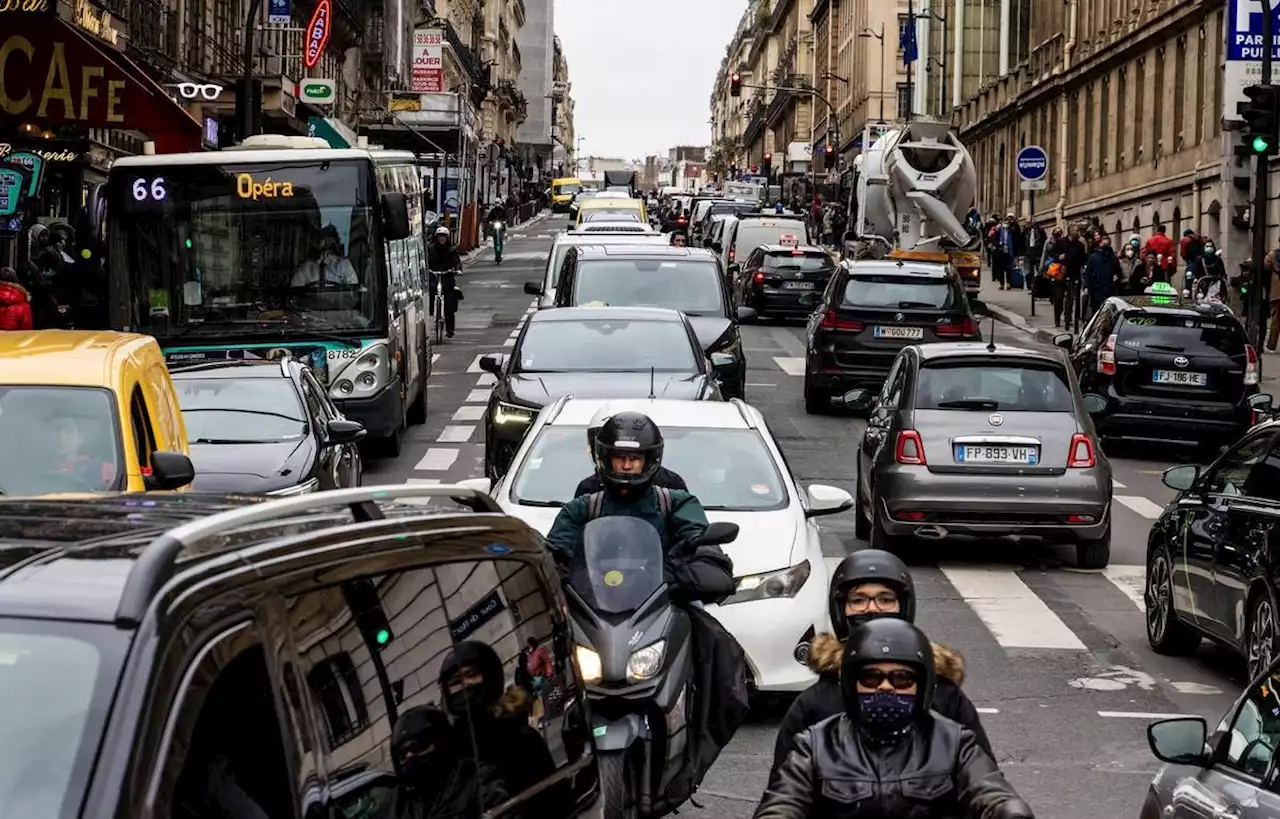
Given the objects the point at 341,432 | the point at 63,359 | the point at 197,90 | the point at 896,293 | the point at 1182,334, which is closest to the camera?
the point at 63,359

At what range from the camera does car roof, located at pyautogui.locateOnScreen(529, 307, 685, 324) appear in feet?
63.3

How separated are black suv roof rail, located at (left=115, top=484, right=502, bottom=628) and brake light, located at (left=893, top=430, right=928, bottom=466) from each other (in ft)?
36.0

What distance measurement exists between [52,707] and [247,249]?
1880cm

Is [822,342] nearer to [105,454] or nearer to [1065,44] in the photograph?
[105,454]

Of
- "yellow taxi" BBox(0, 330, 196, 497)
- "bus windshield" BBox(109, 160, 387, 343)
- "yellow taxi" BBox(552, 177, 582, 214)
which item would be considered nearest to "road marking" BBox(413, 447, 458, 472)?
"bus windshield" BBox(109, 160, 387, 343)

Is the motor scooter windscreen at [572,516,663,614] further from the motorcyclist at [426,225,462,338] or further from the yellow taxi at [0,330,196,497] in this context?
the motorcyclist at [426,225,462,338]

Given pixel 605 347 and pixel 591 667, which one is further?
pixel 605 347

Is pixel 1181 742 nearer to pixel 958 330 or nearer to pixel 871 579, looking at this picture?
pixel 871 579

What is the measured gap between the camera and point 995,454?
52.1 feet

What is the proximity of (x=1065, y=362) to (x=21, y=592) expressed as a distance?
44.0ft

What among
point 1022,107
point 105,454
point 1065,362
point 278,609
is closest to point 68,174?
point 1065,362

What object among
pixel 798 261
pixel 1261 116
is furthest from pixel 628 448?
pixel 798 261

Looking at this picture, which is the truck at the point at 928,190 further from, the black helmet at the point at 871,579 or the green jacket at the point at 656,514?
the black helmet at the point at 871,579

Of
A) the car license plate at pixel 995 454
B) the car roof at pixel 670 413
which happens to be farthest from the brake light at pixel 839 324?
the car roof at pixel 670 413
